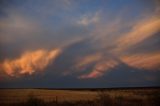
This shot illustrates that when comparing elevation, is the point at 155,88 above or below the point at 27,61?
below

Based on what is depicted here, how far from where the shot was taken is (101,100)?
26.4 feet

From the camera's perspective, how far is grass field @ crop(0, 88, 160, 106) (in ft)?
25.2

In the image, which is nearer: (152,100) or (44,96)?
(44,96)

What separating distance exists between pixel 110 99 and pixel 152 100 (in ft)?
3.35

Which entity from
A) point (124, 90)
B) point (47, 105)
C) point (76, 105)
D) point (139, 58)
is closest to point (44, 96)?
point (47, 105)

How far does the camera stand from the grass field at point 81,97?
7684 millimetres

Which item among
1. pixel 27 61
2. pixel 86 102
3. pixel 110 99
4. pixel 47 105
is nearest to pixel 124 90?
pixel 110 99

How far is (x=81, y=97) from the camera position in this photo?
804 centimetres

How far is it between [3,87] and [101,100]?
2.21 m

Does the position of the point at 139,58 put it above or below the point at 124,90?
above

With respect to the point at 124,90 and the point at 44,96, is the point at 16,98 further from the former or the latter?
the point at 124,90

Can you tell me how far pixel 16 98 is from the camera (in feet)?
25.1

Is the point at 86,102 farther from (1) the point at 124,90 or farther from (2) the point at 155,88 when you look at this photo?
(2) the point at 155,88

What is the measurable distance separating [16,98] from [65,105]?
1.09 meters
